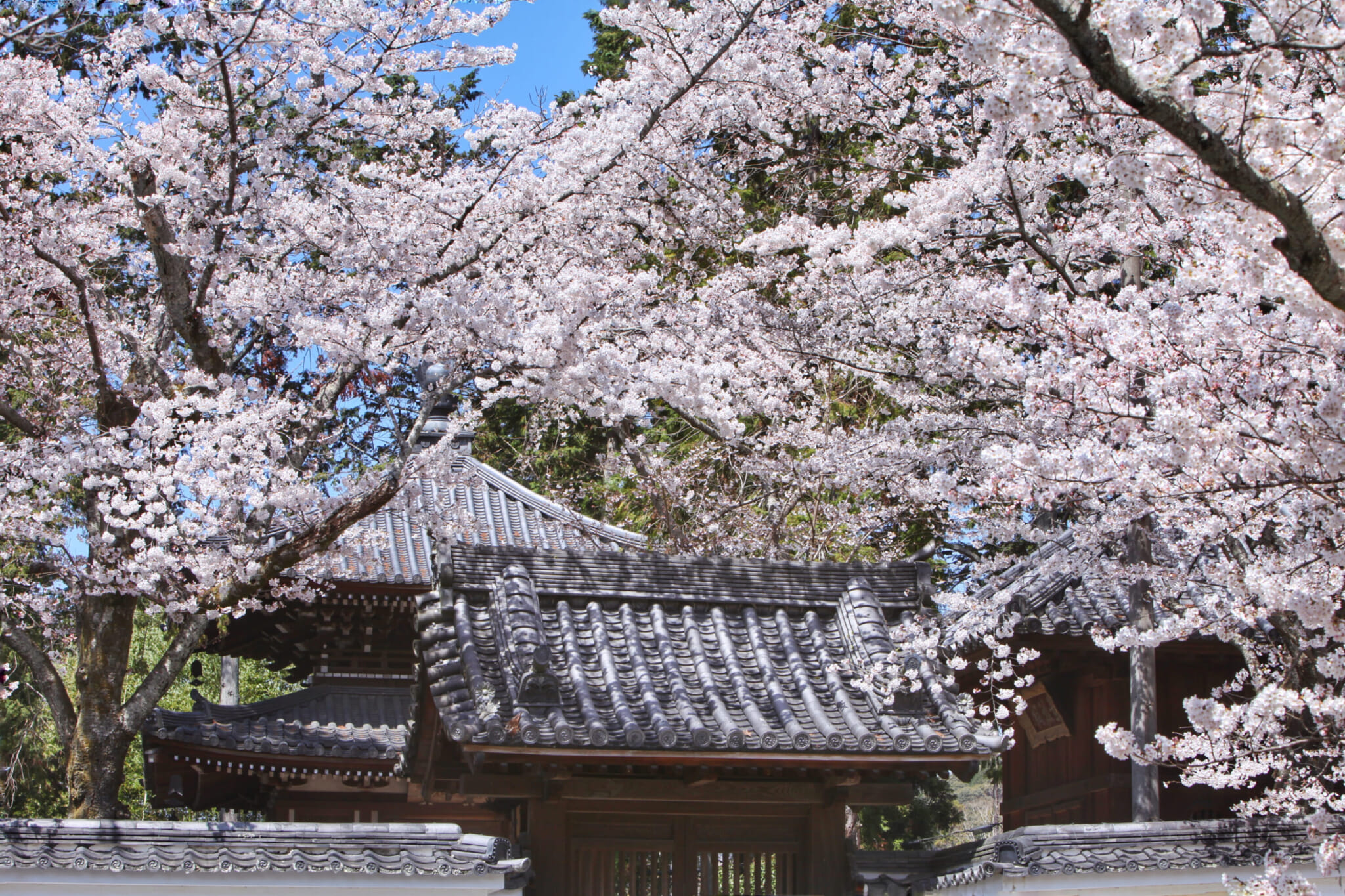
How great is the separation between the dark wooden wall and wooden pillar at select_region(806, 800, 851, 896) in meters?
2.89

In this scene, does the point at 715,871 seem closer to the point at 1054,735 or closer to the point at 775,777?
the point at 775,777

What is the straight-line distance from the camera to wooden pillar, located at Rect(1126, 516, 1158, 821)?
26.2 feet

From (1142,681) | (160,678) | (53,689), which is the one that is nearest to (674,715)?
(1142,681)

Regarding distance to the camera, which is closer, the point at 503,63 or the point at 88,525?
the point at 88,525

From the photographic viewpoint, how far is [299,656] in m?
13.8

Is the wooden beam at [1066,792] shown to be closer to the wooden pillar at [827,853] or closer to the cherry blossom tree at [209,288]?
the wooden pillar at [827,853]

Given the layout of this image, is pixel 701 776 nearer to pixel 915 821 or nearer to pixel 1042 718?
pixel 1042 718

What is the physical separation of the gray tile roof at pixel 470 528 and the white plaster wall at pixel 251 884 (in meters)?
4.98

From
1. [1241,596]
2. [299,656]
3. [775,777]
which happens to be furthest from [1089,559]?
[299,656]

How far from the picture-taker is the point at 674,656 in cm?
734

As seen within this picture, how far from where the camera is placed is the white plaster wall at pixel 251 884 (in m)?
6.29

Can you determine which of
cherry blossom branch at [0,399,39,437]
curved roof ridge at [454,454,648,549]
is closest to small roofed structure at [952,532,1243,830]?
curved roof ridge at [454,454,648,549]

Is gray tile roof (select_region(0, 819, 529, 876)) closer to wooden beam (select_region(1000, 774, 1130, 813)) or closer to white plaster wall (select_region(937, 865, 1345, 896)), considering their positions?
white plaster wall (select_region(937, 865, 1345, 896))

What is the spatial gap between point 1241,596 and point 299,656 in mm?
10436
